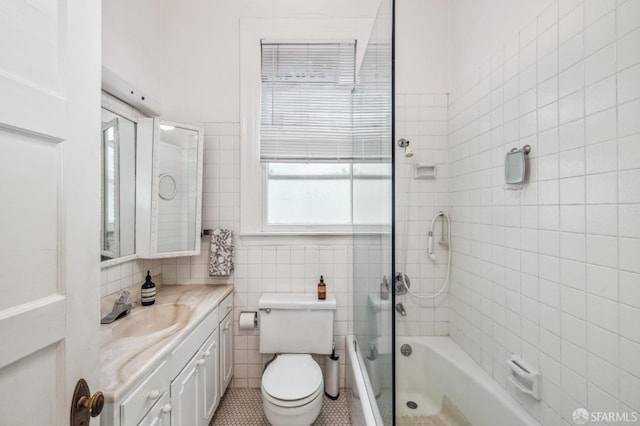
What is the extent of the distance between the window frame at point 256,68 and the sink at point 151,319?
65 centimetres

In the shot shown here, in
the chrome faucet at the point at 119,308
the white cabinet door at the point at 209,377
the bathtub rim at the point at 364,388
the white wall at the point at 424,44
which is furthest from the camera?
the white wall at the point at 424,44

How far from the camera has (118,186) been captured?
1455mm

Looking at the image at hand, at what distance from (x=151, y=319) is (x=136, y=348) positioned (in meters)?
0.51

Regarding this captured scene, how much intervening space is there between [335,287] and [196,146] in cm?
142

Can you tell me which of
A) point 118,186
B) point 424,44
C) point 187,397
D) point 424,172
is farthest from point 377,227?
point 424,44

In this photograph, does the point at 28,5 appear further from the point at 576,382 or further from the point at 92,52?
the point at 576,382

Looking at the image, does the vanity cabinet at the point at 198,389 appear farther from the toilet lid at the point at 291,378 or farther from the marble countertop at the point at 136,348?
the toilet lid at the point at 291,378

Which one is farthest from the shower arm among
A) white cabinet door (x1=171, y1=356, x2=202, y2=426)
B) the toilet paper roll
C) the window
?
white cabinet door (x1=171, y1=356, x2=202, y2=426)

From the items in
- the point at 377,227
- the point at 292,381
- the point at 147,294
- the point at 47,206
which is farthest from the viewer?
the point at 147,294

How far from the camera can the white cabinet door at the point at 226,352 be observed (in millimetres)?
1627

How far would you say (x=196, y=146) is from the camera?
178cm

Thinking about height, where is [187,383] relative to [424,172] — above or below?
below
